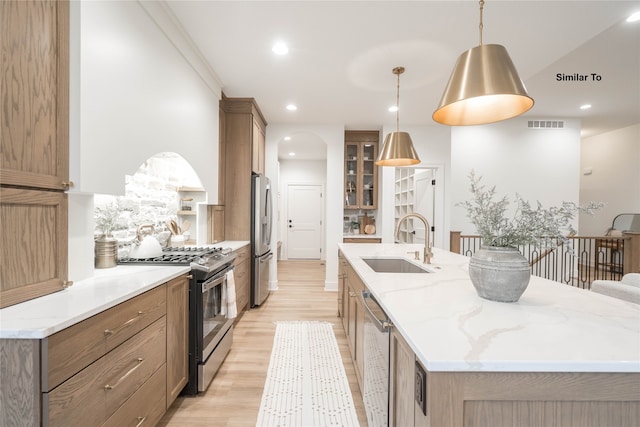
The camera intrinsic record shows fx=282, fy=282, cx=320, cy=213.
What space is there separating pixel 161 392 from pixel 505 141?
240 inches

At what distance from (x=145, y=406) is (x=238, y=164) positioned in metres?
2.83

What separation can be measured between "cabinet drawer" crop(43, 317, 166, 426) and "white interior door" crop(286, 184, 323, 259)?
20.2 feet

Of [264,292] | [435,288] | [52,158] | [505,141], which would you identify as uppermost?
[505,141]

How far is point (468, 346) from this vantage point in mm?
775

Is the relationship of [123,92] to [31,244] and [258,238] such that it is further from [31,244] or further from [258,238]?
[258,238]

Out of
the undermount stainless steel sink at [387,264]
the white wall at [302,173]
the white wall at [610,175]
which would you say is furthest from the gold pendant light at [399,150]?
the white wall at [610,175]

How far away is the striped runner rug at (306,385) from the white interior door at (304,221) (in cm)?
483

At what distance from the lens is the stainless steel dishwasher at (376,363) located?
1184 millimetres

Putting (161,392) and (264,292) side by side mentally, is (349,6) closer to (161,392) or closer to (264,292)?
(161,392)

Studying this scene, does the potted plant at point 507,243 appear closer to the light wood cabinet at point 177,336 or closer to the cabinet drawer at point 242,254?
the light wood cabinet at point 177,336

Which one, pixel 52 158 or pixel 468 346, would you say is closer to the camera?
pixel 468 346

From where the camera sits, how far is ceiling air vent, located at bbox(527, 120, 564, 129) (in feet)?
16.8

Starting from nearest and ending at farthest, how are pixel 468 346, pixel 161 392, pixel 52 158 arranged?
pixel 468 346
pixel 52 158
pixel 161 392

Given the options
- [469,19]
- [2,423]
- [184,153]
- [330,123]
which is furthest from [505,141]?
[2,423]
